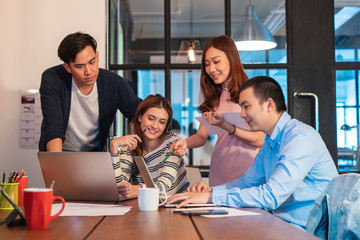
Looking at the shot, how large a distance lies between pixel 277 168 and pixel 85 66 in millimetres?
1045

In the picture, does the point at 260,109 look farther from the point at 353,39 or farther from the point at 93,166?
the point at 353,39

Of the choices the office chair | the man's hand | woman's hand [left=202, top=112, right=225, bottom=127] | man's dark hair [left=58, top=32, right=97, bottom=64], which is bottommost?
the office chair

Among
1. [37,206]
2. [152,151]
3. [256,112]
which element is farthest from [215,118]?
[37,206]

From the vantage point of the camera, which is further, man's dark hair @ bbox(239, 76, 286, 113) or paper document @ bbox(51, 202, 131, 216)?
man's dark hair @ bbox(239, 76, 286, 113)

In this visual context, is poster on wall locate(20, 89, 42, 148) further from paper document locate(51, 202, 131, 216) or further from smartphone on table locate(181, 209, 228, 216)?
smartphone on table locate(181, 209, 228, 216)

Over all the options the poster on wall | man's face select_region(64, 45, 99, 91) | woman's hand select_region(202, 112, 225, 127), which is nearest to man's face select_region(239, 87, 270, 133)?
woman's hand select_region(202, 112, 225, 127)

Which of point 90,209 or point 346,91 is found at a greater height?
point 346,91

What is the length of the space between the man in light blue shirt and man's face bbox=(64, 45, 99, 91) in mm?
733

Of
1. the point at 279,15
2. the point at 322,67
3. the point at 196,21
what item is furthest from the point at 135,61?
the point at 322,67

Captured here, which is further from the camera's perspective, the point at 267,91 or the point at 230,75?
the point at 230,75

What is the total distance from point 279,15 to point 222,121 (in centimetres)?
123

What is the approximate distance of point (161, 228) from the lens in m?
1.01

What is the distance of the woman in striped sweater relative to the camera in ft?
5.98

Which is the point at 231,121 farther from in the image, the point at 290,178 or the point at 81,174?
the point at 81,174
